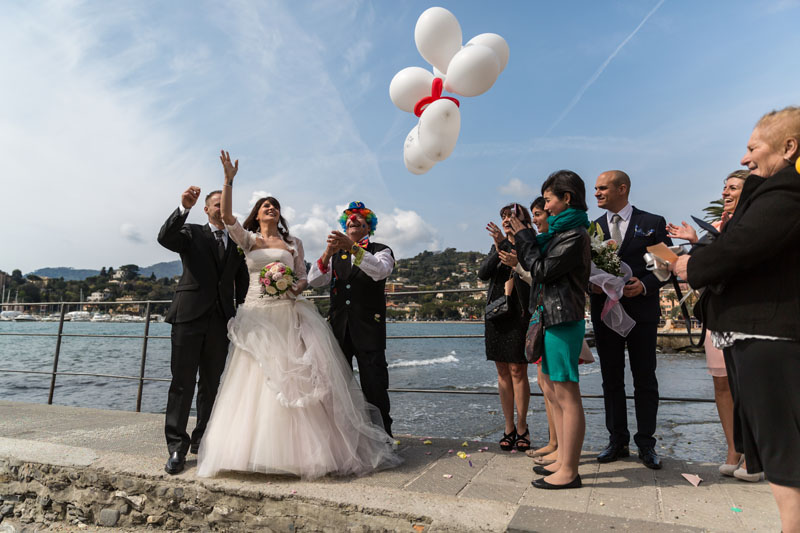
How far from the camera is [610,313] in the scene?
291cm

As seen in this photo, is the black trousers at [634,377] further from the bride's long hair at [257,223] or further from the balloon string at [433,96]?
the bride's long hair at [257,223]

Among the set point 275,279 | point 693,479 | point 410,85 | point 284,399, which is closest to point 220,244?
point 275,279

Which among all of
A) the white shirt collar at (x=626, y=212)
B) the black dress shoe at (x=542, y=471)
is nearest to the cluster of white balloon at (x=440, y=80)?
the white shirt collar at (x=626, y=212)

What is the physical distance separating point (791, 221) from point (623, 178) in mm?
1816

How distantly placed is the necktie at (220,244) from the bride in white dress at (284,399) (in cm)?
23

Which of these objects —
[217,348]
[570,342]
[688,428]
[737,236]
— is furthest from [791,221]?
[688,428]

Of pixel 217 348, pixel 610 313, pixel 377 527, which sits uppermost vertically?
pixel 610 313

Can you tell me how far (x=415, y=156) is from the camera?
3631mm

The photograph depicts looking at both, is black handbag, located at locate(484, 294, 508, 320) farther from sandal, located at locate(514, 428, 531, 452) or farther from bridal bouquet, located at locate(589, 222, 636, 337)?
sandal, located at locate(514, 428, 531, 452)

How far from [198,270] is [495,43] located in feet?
8.63

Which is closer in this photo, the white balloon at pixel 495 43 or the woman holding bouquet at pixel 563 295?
the woman holding bouquet at pixel 563 295

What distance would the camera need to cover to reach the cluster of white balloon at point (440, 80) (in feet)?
11.0

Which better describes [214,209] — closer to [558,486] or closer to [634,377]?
[558,486]

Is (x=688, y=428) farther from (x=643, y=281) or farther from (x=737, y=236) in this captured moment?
(x=737, y=236)
